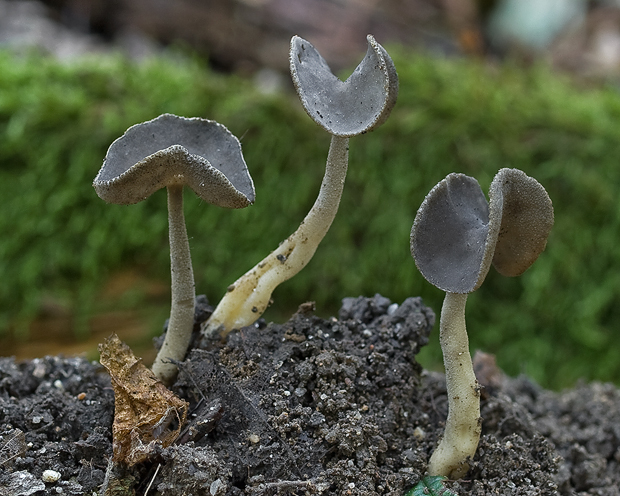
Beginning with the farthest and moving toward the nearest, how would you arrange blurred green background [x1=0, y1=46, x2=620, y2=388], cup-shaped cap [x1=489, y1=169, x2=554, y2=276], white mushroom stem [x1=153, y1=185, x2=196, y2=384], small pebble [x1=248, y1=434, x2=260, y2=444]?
1. blurred green background [x1=0, y1=46, x2=620, y2=388]
2. white mushroom stem [x1=153, y1=185, x2=196, y2=384]
3. small pebble [x1=248, y1=434, x2=260, y2=444]
4. cup-shaped cap [x1=489, y1=169, x2=554, y2=276]


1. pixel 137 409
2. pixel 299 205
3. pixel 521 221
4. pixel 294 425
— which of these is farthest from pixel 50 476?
pixel 299 205

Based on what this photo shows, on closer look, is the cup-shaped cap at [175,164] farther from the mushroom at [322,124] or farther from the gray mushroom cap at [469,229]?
the gray mushroom cap at [469,229]

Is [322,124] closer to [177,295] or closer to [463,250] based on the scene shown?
[463,250]

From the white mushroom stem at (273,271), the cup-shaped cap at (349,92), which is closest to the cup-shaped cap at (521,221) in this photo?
the cup-shaped cap at (349,92)

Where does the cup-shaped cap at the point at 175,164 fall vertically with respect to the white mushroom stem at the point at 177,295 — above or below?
above

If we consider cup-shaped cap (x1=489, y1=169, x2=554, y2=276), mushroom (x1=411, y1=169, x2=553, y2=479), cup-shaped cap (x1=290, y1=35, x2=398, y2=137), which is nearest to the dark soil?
mushroom (x1=411, y1=169, x2=553, y2=479)

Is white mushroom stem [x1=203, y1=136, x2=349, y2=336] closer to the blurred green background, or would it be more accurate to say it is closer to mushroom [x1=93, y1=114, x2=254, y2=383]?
mushroom [x1=93, y1=114, x2=254, y2=383]
